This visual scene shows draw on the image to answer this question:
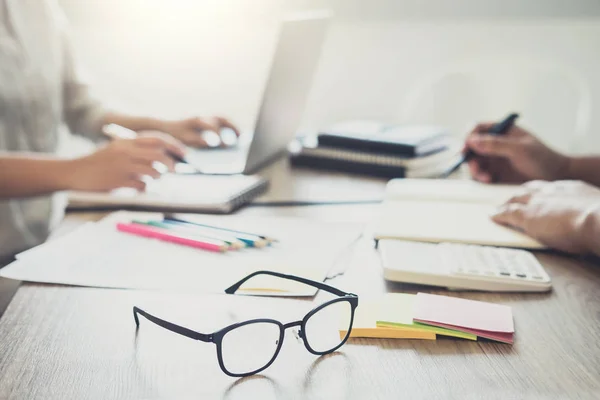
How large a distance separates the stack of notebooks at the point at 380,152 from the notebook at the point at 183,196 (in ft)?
0.66

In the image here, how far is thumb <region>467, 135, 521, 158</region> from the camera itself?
1.03m

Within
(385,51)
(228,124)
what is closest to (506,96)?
(385,51)

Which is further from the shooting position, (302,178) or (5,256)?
(302,178)

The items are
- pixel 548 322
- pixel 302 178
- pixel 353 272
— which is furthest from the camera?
pixel 302 178

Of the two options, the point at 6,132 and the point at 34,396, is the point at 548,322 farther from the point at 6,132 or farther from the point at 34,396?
the point at 6,132

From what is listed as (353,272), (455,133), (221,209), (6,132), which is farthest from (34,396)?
(455,133)

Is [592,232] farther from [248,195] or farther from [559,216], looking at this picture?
[248,195]

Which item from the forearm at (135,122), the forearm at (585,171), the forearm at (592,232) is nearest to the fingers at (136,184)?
the forearm at (135,122)

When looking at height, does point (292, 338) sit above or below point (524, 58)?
below

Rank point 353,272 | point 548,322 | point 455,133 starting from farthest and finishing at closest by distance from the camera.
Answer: point 455,133 < point 353,272 < point 548,322

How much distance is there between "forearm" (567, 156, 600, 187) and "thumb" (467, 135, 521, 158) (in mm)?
121

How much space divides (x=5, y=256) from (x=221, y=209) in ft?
1.02

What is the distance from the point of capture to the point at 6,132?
1163 mm

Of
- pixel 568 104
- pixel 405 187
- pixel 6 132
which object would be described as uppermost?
pixel 568 104
